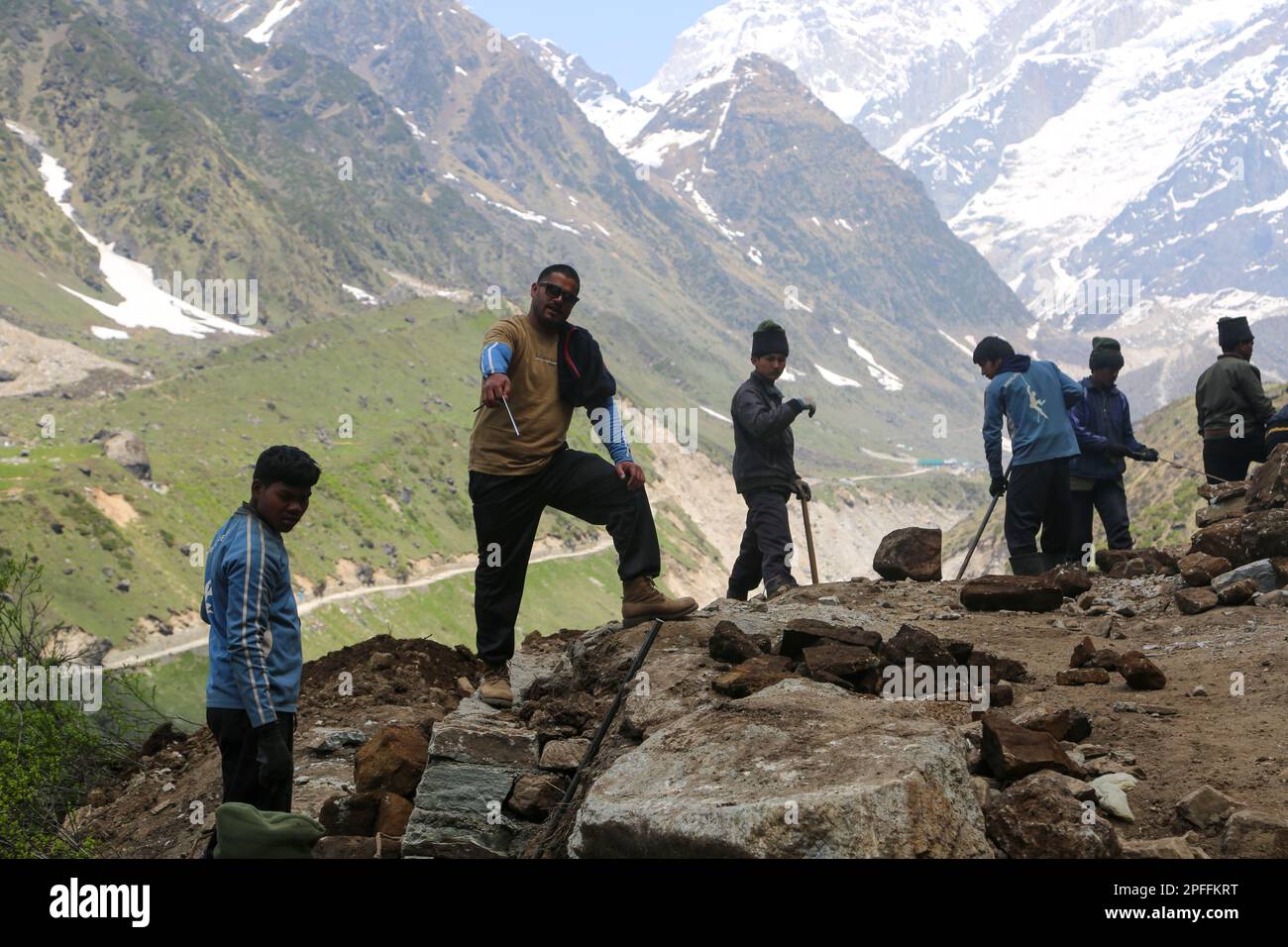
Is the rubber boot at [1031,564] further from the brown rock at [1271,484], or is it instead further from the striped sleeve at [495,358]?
the striped sleeve at [495,358]

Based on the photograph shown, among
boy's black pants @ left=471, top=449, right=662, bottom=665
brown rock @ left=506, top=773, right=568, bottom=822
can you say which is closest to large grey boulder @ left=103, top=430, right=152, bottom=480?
boy's black pants @ left=471, top=449, right=662, bottom=665

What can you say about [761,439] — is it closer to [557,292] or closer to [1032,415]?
[1032,415]

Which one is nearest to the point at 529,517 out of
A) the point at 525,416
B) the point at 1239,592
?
the point at 525,416

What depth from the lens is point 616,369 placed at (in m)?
173

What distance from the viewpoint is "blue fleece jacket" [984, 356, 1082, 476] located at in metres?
11.7

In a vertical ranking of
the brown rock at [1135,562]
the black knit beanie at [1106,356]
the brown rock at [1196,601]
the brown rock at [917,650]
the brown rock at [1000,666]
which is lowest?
the brown rock at [1000,666]

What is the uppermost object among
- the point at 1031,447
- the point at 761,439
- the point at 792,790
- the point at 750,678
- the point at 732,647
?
the point at 761,439

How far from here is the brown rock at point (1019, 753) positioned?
5.67 meters

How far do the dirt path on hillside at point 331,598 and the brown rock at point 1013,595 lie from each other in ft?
84.3

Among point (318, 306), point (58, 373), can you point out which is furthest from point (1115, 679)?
point (318, 306)

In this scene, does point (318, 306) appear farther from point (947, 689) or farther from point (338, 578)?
point (947, 689)

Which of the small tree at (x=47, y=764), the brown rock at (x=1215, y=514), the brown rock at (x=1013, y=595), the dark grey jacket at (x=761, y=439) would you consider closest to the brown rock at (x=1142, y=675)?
the brown rock at (x=1013, y=595)

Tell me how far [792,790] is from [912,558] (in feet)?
25.2

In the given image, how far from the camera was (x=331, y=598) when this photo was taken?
58.8m
